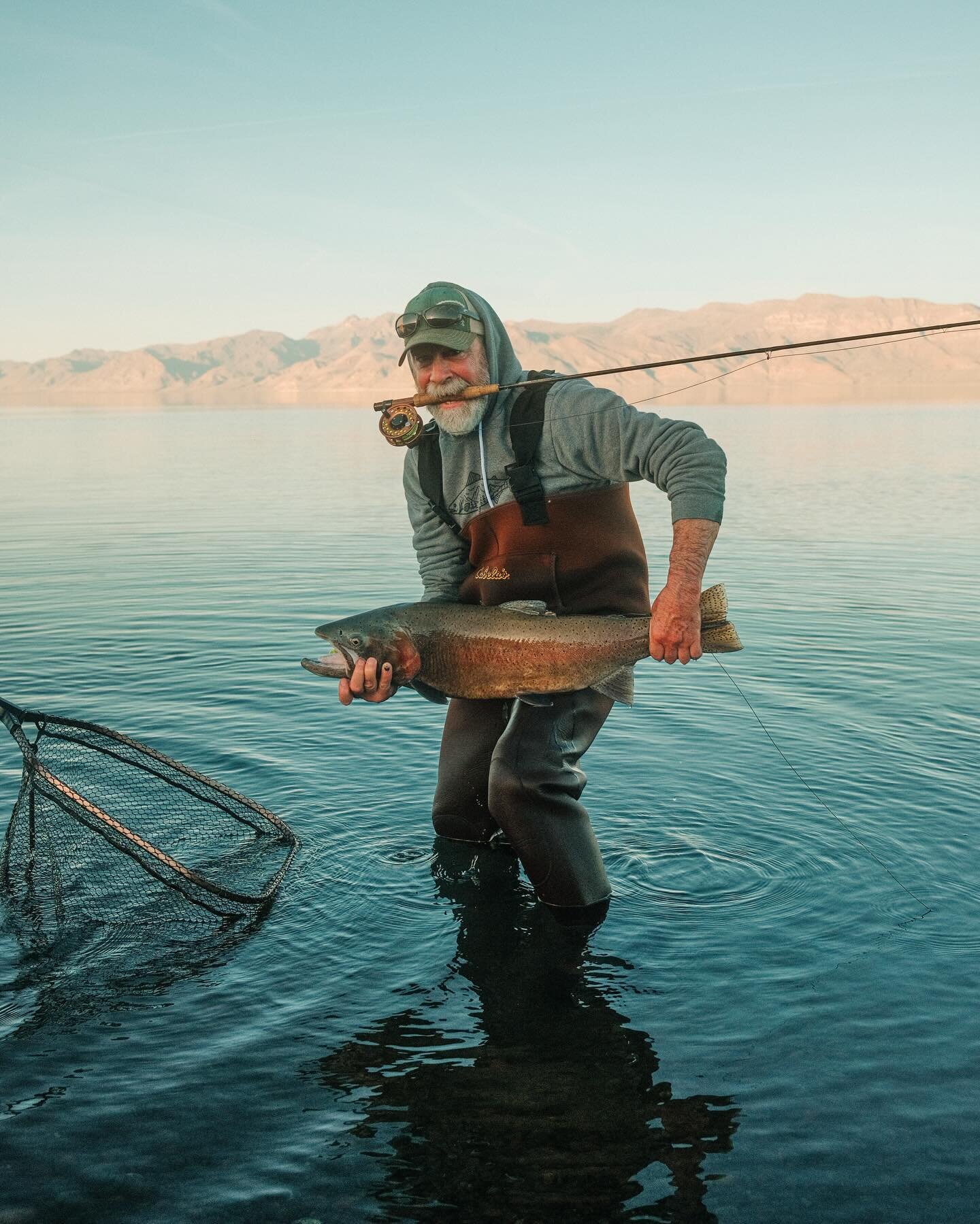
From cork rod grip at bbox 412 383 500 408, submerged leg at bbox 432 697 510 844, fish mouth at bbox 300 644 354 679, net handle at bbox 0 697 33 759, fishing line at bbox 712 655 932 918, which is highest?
cork rod grip at bbox 412 383 500 408

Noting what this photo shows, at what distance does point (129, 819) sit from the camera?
24.3ft

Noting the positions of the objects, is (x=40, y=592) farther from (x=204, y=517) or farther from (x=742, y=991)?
(x=742, y=991)

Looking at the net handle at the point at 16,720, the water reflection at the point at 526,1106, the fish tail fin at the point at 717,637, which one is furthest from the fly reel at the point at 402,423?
the water reflection at the point at 526,1106

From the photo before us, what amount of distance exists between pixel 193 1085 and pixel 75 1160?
566 millimetres

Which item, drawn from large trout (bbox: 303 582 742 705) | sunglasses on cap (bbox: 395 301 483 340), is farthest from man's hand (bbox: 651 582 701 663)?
sunglasses on cap (bbox: 395 301 483 340)

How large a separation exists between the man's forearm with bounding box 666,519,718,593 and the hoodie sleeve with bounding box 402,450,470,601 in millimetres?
1588

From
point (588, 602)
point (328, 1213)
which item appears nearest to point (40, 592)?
point (588, 602)

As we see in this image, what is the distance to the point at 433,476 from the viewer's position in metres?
6.32

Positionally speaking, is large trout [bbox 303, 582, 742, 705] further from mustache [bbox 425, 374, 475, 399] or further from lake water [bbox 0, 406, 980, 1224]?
lake water [bbox 0, 406, 980, 1224]

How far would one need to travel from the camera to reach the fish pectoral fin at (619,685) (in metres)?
5.45

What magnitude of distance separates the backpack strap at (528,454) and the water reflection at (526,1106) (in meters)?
2.27

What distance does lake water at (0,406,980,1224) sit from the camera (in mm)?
4027

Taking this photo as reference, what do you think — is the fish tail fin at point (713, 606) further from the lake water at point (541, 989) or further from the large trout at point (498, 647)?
the lake water at point (541, 989)

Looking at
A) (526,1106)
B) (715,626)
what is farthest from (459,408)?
(526,1106)
